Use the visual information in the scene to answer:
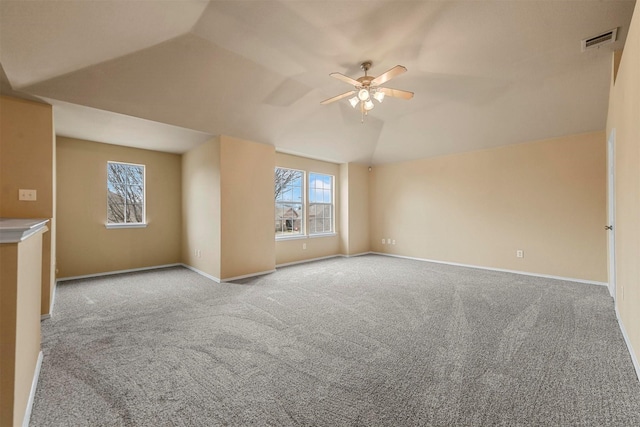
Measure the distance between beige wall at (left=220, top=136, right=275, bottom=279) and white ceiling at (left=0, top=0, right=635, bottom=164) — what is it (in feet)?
1.45

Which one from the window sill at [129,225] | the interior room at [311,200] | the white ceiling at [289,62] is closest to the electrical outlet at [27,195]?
the interior room at [311,200]

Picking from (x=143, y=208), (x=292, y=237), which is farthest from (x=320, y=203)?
(x=143, y=208)

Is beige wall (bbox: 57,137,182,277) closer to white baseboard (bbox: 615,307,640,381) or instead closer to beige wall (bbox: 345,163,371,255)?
beige wall (bbox: 345,163,371,255)

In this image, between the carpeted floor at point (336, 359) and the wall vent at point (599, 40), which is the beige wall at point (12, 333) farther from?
the wall vent at point (599, 40)

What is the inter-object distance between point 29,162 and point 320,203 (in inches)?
191

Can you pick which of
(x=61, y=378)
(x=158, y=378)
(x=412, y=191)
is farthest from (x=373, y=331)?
(x=412, y=191)

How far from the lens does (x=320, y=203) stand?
6617 mm

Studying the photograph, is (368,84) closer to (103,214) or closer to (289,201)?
(289,201)

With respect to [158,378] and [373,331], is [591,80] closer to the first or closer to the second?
[373,331]

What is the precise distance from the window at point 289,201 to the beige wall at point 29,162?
3.48 m

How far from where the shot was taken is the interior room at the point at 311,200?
1.77 m

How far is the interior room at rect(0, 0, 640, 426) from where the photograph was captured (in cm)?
177

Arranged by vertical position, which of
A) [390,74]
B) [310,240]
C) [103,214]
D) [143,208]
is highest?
[390,74]

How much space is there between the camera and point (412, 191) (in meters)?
6.43
